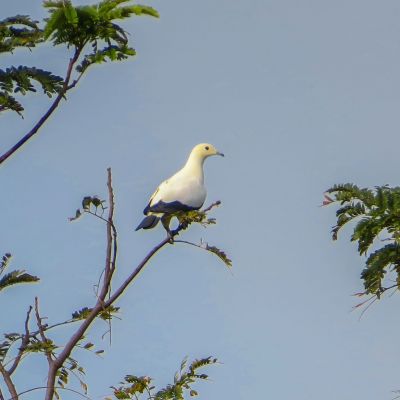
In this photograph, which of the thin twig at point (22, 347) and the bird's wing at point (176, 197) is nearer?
the thin twig at point (22, 347)

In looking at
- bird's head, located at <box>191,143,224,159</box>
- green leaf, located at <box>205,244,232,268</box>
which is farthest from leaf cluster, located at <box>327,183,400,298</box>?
bird's head, located at <box>191,143,224,159</box>

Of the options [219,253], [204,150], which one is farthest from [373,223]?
[204,150]

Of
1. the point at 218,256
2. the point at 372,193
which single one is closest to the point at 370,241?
the point at 372,193

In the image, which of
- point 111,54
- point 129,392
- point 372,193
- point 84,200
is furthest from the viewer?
point 129,392

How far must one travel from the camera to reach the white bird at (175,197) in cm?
1195

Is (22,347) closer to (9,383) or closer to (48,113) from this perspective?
(9,383)

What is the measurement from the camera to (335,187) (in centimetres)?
813

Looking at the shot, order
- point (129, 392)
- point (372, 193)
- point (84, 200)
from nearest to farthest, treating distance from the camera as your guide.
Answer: point (372, 193)
point (84, 200)
point (129, 392)

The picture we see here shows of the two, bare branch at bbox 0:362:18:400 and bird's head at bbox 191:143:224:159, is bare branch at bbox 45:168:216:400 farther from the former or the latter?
bird's head at bbox 191:143:224:159

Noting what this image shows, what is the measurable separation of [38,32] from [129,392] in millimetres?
4715

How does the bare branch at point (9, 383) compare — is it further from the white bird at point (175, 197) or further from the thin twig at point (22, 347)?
the white bird at point (175, 197)

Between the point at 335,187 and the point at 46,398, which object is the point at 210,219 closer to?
the point at 335,187

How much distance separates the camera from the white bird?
11953 mm

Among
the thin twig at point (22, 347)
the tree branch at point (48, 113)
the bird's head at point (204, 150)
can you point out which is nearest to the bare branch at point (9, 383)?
the thin twig at point (22, 347)
